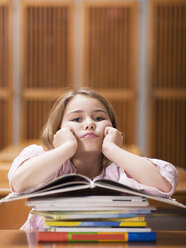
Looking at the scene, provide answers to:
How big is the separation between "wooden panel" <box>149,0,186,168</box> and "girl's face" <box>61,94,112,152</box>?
5.70 meters

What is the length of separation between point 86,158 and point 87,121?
12 centimetres

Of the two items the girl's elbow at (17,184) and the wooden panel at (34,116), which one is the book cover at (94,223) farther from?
the wooden panel at (34,116)

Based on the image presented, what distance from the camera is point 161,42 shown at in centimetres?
705

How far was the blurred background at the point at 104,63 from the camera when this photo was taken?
23.1ft

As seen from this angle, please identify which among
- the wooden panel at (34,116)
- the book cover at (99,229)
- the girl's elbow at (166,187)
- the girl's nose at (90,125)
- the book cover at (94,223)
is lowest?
the wooden panel at (34,116)

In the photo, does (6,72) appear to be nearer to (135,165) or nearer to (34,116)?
(34,116)

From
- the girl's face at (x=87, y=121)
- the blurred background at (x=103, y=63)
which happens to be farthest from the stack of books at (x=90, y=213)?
the blurred background at (x=103, y=63)

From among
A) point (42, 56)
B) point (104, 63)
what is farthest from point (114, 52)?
point (42, 56)

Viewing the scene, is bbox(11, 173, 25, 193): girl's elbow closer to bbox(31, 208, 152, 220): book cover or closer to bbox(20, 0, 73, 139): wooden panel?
bbox(31, 208, 152, 220): book cover

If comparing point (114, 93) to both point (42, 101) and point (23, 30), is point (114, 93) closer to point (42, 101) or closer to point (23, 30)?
point (42, 101)

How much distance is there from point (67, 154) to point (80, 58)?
601cm

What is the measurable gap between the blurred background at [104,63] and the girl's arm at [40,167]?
5.83 meters

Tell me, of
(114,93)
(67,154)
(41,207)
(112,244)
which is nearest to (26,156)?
(67,154)

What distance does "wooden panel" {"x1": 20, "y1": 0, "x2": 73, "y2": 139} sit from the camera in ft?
23.2
